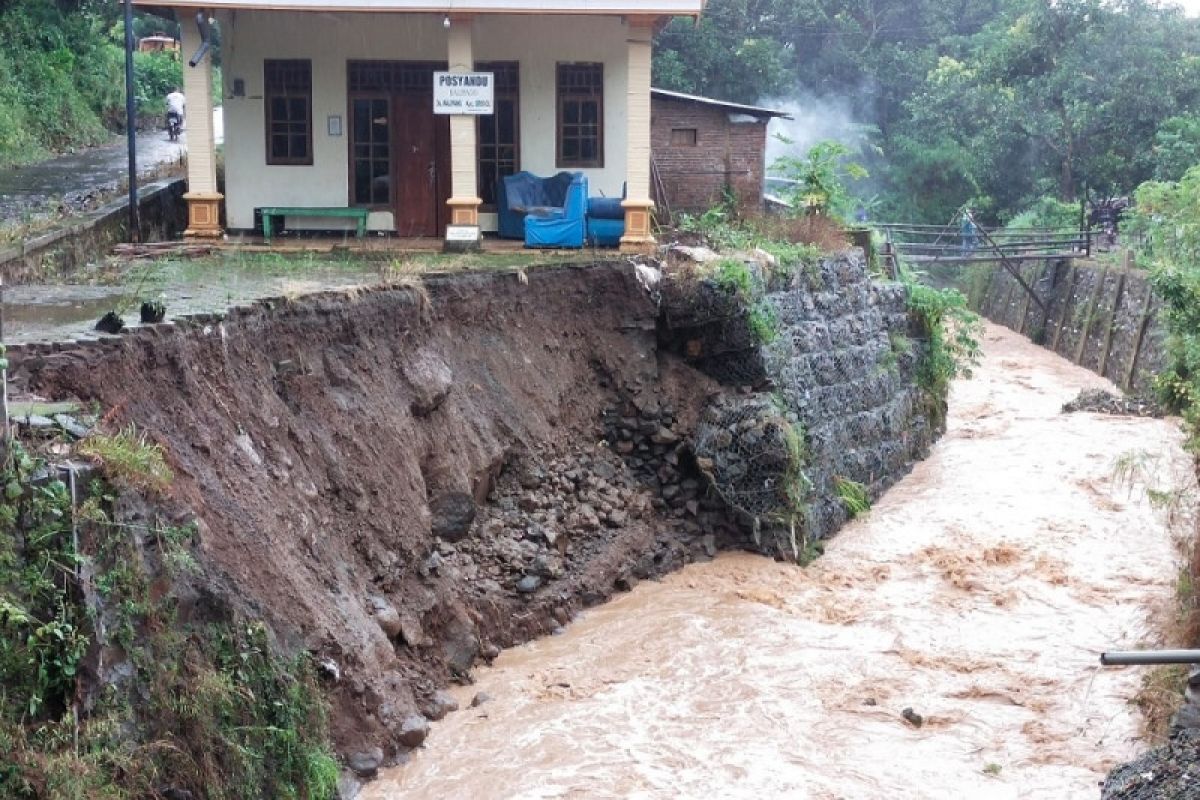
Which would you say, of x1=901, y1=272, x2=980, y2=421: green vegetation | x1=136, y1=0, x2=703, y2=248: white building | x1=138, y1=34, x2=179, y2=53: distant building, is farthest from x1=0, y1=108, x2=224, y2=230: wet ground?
x1=138, y1=34, x2=179, y2=53: distant building

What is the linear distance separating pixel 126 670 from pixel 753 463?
8.39 metres

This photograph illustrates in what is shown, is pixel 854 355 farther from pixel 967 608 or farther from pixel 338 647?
pixel 338 647

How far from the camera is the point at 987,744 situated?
33.1ft

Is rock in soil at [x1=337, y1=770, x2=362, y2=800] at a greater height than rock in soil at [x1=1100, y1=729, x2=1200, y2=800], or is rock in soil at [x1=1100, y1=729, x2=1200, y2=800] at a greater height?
rock in soil at [x1=1100, y1=729, x2=1200, y2=800]

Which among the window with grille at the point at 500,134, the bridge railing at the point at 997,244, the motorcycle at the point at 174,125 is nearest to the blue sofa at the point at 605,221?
the window with grille at the point at 500,134

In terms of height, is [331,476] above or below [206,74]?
below

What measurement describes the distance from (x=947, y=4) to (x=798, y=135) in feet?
24.4

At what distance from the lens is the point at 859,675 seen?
1134 cm

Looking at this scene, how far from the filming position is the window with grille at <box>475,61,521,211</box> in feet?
60.7

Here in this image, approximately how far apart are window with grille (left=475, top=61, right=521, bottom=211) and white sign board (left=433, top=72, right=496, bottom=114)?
1.76m

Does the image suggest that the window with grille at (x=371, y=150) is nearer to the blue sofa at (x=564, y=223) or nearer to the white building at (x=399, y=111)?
the white building at (x=399, y=111)

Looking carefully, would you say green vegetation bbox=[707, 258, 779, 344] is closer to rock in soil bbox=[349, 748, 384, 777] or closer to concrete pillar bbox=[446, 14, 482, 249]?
concrete pillar bbox=[446, 14, 482, 249]

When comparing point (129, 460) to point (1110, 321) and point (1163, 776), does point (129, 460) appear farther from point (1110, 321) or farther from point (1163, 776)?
point (1110, 321)


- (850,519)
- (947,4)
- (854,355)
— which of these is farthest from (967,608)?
(947,4)
